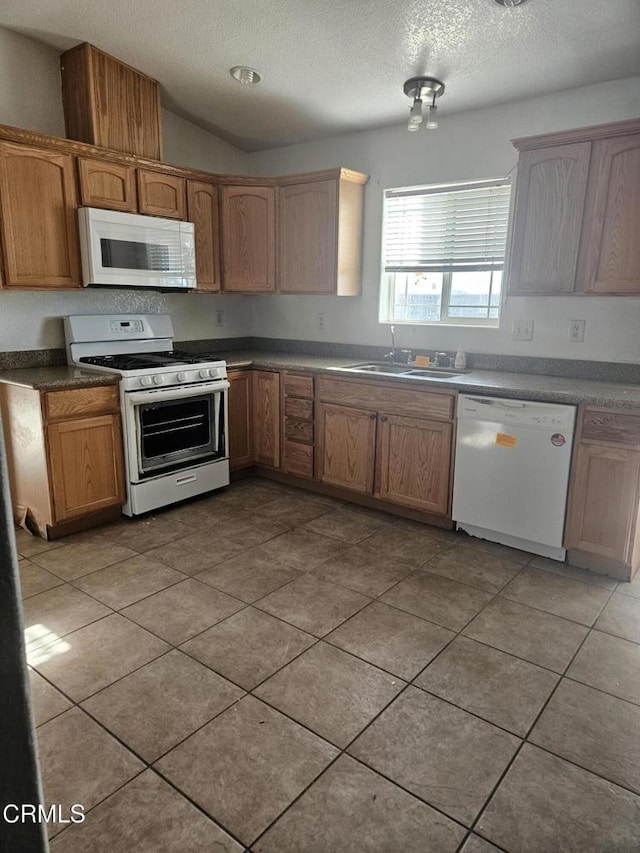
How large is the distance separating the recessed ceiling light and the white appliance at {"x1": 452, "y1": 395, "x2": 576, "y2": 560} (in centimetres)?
229

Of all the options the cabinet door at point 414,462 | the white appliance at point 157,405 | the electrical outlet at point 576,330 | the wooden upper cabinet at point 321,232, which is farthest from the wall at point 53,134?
the electrical outlet at point 576,330

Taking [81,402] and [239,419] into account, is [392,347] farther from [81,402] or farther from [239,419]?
[81,402]

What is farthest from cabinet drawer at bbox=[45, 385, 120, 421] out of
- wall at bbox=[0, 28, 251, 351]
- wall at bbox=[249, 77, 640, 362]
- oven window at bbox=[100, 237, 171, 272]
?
wall at bbox=[249, 77, 640, 362]

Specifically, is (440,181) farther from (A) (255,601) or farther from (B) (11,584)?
(B) (11,584)

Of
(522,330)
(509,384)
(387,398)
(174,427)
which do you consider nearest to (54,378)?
(174,427)

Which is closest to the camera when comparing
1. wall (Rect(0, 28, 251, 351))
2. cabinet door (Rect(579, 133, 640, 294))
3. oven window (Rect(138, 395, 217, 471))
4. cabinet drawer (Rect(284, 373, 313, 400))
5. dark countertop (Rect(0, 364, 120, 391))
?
cabinet door (Rect(579, 133, 640, 294))

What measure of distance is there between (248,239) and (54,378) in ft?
6.05

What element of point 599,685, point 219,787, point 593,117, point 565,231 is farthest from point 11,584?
point 593,117

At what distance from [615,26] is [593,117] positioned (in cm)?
61

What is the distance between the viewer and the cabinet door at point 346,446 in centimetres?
361

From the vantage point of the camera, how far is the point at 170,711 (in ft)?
6.13

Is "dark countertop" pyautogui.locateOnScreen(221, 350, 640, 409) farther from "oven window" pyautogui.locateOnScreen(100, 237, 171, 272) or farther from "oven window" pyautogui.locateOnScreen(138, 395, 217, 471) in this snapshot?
"oven window" pyautogui.locateOnScreen(100, 237, 171, 272)

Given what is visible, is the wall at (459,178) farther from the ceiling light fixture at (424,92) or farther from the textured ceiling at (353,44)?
the ceiling light fixture at (424,92)

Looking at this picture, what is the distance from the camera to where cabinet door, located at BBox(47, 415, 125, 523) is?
3068mm
